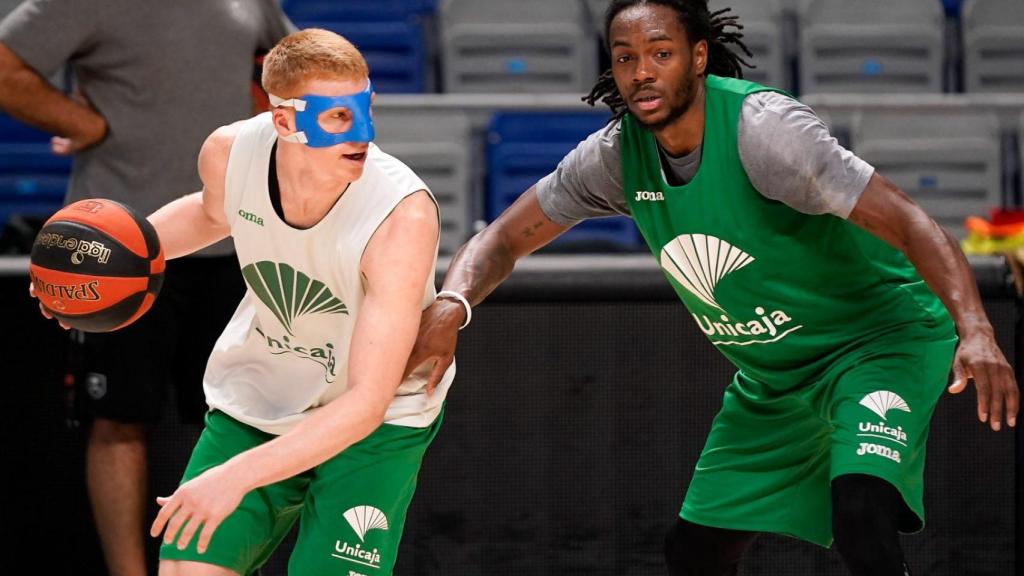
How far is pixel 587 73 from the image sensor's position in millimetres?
6793

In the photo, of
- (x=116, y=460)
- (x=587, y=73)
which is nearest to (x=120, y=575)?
(x=116, y=460)

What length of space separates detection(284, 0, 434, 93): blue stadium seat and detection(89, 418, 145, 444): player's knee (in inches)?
123

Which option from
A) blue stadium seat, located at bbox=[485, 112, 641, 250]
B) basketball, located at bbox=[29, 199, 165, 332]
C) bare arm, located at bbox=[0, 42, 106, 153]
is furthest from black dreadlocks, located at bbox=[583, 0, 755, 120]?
blue stadium seat, located at bbox=[485, 112, 641, 250]

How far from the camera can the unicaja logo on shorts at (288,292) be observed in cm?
288

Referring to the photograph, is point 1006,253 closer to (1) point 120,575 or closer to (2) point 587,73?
(1) point 120,575

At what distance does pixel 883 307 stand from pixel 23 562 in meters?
2.64

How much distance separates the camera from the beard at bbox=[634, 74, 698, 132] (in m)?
2.96

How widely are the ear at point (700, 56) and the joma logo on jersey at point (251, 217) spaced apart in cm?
100

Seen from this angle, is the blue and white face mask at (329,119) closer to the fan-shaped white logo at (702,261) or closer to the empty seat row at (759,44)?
the fan-shaped white logo at (702,261)

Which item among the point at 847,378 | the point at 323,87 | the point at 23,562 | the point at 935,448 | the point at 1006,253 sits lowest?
the point at 23,562

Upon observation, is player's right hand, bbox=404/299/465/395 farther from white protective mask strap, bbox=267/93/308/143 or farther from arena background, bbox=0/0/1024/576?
arena background, bbox=0/0/1024/576

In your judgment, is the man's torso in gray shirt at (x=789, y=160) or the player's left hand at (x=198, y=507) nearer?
the player's left hand at (x=198, y=507)

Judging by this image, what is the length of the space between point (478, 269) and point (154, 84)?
1.29 metres

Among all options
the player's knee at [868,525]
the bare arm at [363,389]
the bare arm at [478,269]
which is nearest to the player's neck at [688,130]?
the bare arm at [478,269]
